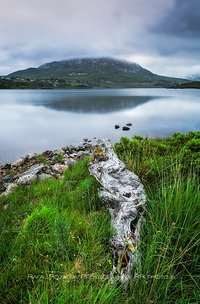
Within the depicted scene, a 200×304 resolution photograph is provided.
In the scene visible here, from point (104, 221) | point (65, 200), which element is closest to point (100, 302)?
point (104, 221)

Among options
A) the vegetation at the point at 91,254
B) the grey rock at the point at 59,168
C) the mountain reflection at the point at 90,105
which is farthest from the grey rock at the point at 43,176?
the mountain reflection at the point at 90,105

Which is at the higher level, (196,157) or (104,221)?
(196,157)

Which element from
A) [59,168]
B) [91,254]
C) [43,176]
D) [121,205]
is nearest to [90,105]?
[59,168]

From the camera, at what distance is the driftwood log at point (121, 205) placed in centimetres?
349

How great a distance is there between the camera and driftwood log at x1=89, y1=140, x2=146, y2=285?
11.5 feet

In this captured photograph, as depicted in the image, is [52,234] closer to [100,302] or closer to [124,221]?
[124,221]

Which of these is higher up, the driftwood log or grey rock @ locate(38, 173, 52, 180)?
the driftwood log

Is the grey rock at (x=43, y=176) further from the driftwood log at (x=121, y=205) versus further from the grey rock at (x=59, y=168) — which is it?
the driftwood log at (x=121, y=205)

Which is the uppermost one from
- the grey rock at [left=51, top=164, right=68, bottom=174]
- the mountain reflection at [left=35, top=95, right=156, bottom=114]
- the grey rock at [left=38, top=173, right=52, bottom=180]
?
the grey rock at [left=38, top=173, right=52, bottom=180]

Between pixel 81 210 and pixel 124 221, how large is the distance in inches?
55.0

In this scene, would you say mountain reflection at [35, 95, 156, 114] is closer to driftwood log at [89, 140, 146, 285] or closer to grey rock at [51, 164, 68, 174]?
grey rock at [51, 164, 68, 174]

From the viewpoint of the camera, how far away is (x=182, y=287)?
3346mm

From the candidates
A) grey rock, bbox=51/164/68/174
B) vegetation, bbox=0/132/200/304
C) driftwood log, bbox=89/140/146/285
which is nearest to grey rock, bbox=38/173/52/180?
grey rock, bbox=51/164/68/174

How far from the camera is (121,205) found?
485cm
